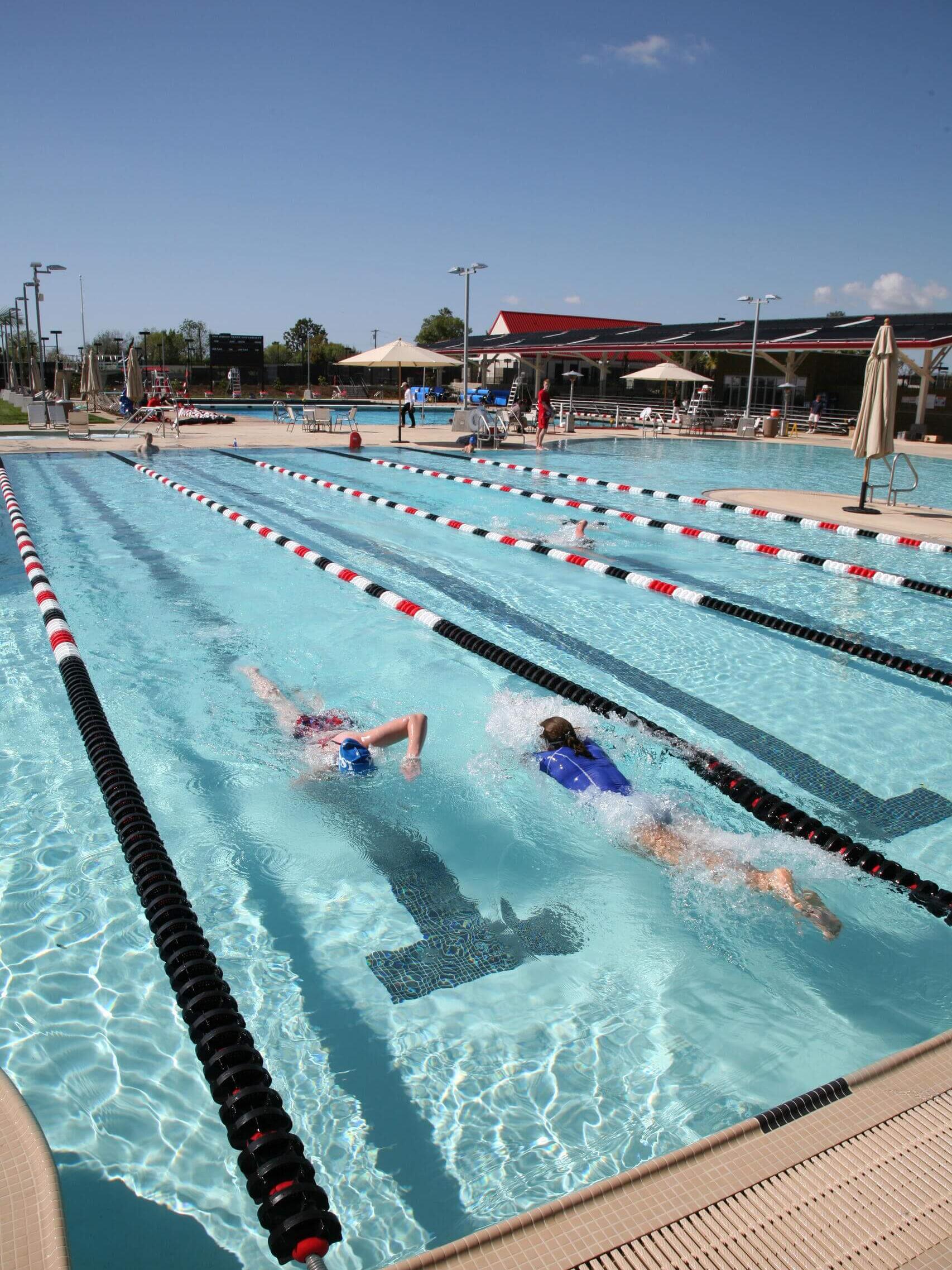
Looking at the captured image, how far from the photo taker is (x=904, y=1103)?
2.17 meters

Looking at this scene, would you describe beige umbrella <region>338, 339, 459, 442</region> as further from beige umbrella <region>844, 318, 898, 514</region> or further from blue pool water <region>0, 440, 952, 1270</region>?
blue pool water <region>0, 440, 952, 1270</region>

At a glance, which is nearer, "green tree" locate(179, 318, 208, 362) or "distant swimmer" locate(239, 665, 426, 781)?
"distant swimmer" locate(239, 665, 426, 781)

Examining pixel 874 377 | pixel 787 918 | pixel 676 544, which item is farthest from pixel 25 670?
pixel 874 377

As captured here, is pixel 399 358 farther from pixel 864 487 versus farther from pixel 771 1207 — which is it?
pixel 771 1207

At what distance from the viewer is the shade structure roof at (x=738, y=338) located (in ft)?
82.3

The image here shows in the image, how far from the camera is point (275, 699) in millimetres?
5617

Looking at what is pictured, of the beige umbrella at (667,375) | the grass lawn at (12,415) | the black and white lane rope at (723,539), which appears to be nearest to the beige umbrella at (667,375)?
the beige umbrella at (667,375)

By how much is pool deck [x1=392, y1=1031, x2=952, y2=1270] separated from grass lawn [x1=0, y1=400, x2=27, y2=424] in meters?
26.6

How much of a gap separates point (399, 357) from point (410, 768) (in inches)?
647

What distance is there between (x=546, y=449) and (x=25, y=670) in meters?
16.2

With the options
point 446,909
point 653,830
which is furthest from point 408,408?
point 446,909

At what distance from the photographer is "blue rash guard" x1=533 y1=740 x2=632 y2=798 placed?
13.9ft

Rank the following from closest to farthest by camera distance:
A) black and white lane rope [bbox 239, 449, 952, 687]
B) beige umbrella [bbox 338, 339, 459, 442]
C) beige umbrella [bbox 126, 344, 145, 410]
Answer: black and white lane rope [bbox 239, 449, 952, 687] < beige umbrella [bbox 338, 339, 459, 442] < beige umbrella [bbox 126, 344, 145, 410]

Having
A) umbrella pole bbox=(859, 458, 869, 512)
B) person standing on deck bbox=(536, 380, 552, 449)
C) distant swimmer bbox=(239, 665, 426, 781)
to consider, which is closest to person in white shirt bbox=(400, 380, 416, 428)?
person standing on deck bbox=(536, 380, 552, 449)
